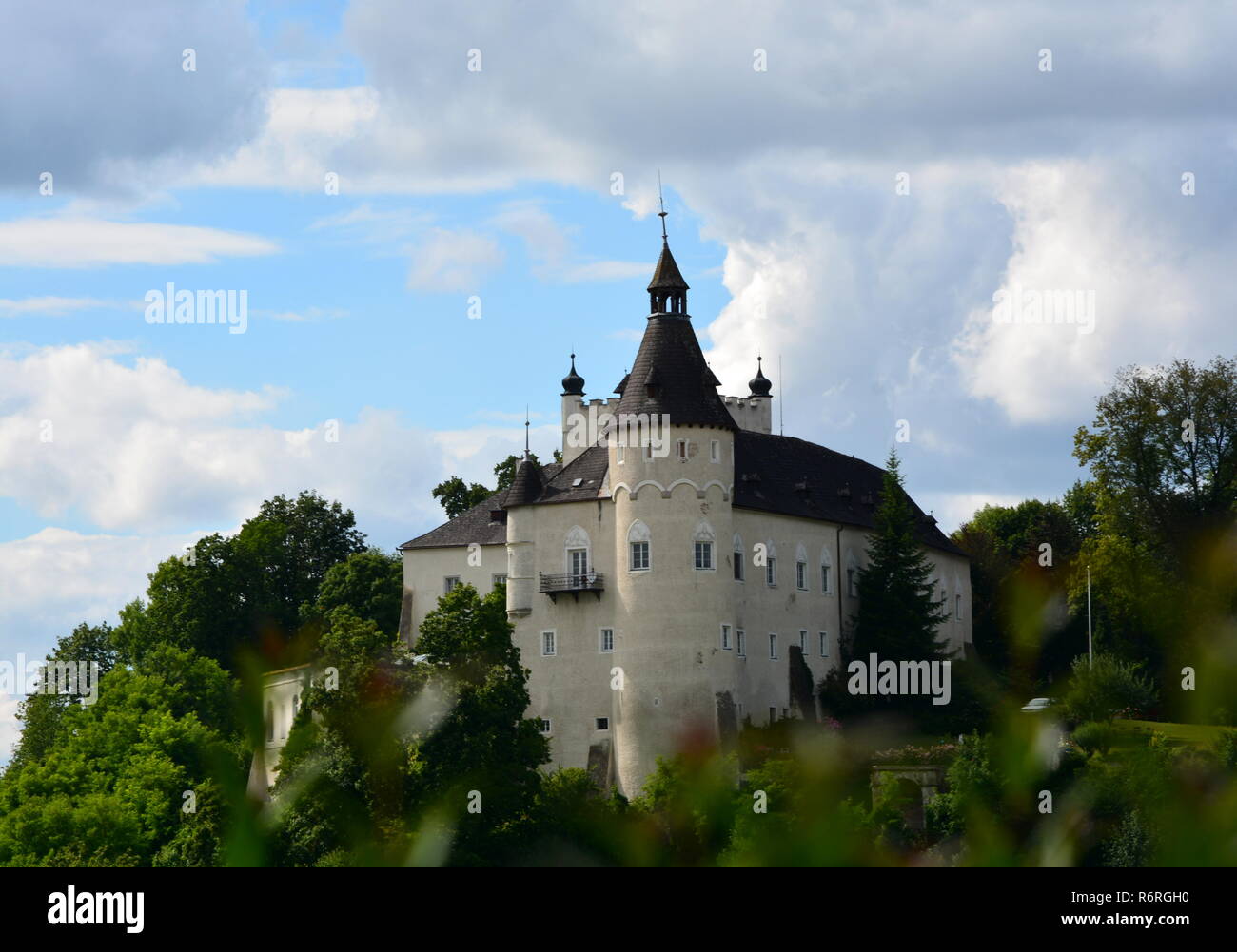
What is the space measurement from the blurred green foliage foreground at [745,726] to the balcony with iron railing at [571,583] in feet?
22.4

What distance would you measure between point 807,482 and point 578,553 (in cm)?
1427

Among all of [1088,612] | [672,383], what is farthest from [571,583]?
[1088,612]

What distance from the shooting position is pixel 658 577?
73.1 metres

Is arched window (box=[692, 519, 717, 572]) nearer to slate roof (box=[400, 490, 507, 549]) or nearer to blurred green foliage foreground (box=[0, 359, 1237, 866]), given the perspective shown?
blurred green foliage foreground (box=[0, 359, 1237, 866])

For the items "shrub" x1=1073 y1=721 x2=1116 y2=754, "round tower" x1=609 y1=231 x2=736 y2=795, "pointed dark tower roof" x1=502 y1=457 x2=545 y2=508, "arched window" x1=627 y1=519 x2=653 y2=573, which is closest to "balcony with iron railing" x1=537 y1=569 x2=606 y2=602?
"round tower" x1=609 y1=231 x2=736 y2=795

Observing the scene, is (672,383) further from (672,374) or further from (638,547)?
(638,547)

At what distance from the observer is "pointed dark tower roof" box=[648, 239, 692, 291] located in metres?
78.2

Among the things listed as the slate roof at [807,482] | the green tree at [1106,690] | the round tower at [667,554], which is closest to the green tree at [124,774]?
the round tower at [667,554]

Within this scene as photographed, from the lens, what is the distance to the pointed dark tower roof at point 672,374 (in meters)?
74.2

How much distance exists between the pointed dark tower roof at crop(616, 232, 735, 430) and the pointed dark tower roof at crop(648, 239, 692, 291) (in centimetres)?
4

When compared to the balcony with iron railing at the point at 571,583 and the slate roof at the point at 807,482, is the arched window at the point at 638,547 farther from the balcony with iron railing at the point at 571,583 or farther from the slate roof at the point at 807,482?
the slate roof at the point at 807,482
